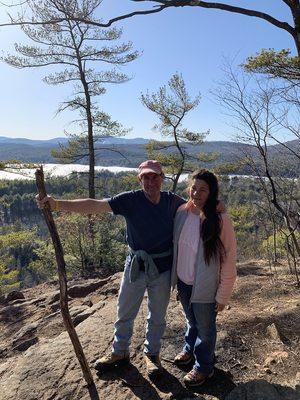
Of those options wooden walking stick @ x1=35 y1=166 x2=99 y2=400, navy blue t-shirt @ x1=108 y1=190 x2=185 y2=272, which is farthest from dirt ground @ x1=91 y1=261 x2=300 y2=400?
navy blue t-shirt @ x1=108 y1=190 x2=185 y2=272

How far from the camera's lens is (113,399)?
3.02 meters

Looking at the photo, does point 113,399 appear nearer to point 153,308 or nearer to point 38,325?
point 153,308

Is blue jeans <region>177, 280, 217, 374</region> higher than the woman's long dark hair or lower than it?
lower

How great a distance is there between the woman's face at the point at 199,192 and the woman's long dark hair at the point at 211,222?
22 millimetres

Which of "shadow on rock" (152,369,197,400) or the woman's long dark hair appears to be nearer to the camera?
the woman's long dark hair

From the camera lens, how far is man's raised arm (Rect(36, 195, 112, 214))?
2.87 meters

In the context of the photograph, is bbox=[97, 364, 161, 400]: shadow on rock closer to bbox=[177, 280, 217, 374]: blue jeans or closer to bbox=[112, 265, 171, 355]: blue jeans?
bbox=[112, 265, 171, 355]: blue jeans

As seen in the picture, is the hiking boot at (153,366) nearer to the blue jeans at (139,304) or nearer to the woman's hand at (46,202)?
the blue jeans at (139,304)

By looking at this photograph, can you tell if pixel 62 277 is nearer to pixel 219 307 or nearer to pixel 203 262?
pixel 203 262

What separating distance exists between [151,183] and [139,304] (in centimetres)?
100

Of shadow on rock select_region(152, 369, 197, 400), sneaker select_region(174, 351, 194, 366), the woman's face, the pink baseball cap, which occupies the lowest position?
shadow on rock select_region(152, 369, 197, 400)

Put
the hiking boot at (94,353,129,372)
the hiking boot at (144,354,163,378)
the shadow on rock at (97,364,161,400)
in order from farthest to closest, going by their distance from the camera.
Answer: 1. the hiking boot at (94,353,129,372)
2. the hiking boot at (144,354,163,378)
3. the shadow on rock at (97,364,161,400)

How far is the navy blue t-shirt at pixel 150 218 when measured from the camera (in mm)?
2959

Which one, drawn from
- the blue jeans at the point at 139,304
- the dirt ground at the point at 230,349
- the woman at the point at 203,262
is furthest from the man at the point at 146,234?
the dirt ground at the point at 230,349
